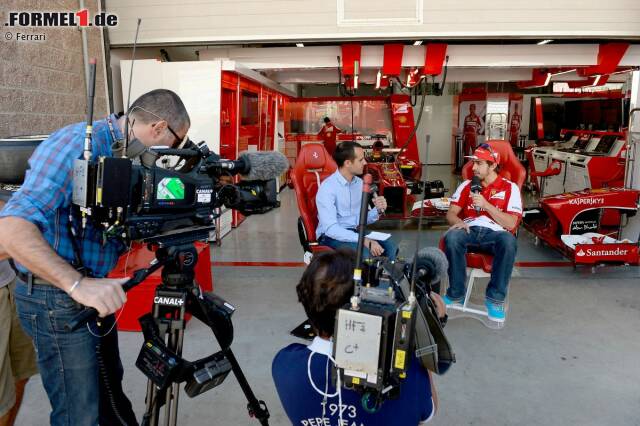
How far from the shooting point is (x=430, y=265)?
1.47 m

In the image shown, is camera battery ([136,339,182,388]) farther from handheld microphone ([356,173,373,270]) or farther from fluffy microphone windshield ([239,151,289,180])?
handheld microphone ([356,173,373,270])

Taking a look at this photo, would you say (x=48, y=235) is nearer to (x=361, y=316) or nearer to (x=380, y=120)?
(x=361, y=316)

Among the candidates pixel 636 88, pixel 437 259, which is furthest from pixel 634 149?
pixel 437 259

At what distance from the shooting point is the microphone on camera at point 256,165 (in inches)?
60.9

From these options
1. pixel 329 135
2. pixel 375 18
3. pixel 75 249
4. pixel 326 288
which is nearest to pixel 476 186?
pixel 375 18

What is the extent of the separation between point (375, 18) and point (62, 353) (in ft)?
14.1

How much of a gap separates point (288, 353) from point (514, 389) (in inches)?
70.6

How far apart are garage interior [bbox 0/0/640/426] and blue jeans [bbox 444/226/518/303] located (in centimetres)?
23

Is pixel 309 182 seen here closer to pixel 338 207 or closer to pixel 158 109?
pixel 338 207

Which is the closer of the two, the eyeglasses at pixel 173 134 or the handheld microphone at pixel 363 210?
the handheld microphone at pixel 363 210

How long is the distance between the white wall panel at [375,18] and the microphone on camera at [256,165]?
146 inches

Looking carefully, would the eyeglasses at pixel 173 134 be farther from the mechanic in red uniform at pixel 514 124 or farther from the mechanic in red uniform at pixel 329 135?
the mechanic in red uniform at pixel 514 124

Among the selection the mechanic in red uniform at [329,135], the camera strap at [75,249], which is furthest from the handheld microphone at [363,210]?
the mechanic in red uniform at [329,135]

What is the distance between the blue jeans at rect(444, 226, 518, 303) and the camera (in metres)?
3.38
